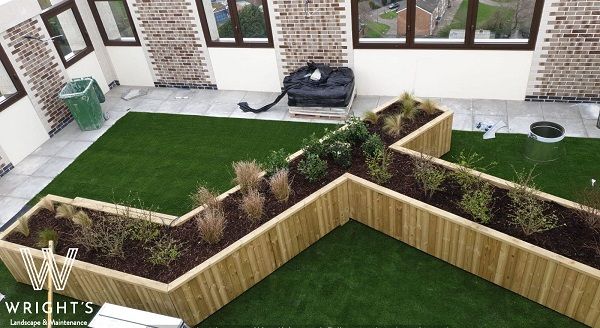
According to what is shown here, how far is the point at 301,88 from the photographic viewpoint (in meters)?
9.38

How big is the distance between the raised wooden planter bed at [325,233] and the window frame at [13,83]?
3532 mm

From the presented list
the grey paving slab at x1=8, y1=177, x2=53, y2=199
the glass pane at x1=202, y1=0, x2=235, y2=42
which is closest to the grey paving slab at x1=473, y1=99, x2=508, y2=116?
the glass pane at x1=202, y1=0, x2=235, y2=42

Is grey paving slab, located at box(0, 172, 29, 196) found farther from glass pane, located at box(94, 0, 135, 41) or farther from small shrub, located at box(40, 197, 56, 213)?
glass pane, located at box(94, 0, 135, 41)

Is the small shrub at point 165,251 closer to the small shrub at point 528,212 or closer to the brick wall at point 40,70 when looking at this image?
the small shrub at point 528,212

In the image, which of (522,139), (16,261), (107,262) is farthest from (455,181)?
(16,261)

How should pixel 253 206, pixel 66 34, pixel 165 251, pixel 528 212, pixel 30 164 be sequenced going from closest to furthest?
pixel 528 212
pixel 165 251
pixel 253 206
pixel 30 164
pixel 66 34

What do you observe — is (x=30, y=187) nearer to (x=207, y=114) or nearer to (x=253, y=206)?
(x=207, y=114)

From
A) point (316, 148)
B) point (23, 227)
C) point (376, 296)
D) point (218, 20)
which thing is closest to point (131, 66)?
point (218, 20)

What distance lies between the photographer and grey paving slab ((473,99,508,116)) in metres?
9.12

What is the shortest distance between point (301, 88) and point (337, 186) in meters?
3.35

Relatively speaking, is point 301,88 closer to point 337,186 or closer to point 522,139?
point 337,186

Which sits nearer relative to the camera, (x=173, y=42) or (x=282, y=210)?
(x=282, y=210)

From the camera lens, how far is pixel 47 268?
6.28 m

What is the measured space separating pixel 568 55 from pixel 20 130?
10.3 meters
